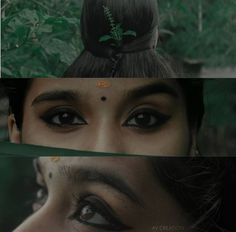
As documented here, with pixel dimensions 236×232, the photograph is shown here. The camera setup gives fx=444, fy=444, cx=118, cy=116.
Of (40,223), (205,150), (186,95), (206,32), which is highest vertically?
(206,32)

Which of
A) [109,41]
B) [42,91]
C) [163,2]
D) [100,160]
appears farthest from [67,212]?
[163,2]

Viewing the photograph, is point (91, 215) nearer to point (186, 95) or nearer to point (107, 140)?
point (107, 140)

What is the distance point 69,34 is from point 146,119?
0.31 m

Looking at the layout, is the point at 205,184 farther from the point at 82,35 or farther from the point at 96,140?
the point at 82,35

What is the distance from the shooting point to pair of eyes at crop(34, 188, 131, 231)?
3.91 ft

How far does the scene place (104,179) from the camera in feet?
3.91

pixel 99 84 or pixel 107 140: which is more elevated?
pixel 99 84

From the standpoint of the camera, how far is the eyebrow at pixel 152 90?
46.8 inches

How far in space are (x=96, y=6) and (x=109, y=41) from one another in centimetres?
10

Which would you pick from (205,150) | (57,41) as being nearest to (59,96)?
(57,41)

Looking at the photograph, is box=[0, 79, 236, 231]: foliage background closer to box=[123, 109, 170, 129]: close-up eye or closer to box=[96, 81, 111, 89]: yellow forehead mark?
box=[123, 109, 170, 129]: close-up eye

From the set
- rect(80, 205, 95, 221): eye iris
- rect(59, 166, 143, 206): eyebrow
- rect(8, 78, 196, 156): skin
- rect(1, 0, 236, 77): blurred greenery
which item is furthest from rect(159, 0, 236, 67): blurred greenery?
rect(80, 205, 95, 221): eye iris

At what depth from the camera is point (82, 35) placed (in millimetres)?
1188

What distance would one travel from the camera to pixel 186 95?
3.97 ft
